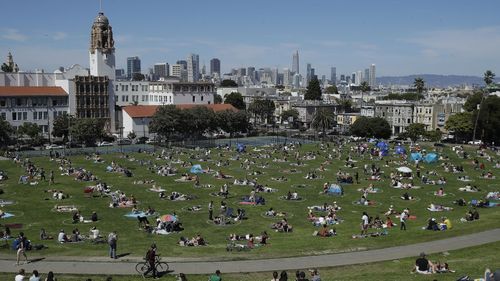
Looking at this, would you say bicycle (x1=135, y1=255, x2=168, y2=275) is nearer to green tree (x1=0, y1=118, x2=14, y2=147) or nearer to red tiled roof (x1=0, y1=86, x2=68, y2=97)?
green tree (x1=0, y1=118, x2=14, y2=147)

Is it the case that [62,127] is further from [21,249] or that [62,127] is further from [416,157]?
[21,249]

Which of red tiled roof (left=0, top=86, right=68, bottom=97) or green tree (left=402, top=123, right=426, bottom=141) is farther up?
red tiled roof (left=0, top=86, right=68, bottom=97)

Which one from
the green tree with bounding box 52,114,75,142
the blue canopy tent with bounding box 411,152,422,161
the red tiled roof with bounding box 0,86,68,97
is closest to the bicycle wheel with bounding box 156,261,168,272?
the blue canopy tent with bounding box 411,152,422,161

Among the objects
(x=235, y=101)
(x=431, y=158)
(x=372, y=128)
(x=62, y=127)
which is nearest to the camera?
(x=431, y=158)

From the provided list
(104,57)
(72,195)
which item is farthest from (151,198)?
(104,57)

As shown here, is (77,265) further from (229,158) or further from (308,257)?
(229,158)

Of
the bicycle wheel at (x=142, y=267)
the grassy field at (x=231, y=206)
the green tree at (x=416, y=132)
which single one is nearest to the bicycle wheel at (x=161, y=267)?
the bicycle wheel at (x=142, y=267)

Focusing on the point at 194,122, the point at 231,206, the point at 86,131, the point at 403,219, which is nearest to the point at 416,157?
the point at 403,219
